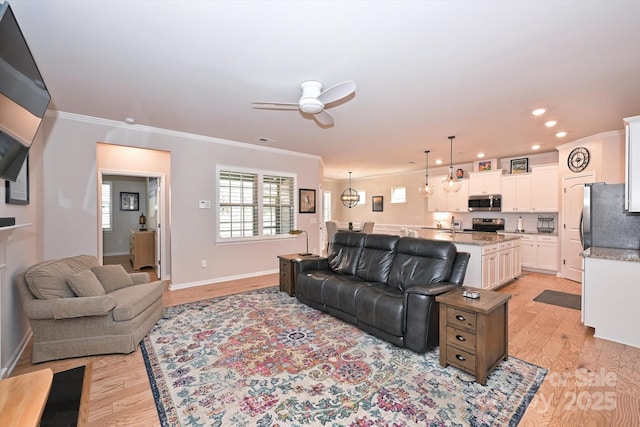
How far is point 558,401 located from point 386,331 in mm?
1308

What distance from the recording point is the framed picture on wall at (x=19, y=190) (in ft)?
8.07

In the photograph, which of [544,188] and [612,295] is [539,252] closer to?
[544,188]

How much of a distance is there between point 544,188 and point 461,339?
5344 millimetres

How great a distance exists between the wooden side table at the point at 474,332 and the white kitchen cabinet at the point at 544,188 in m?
4.78

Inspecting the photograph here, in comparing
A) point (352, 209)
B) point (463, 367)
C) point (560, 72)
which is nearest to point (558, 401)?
point (463, 367)

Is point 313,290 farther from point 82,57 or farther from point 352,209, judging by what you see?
point 352,209

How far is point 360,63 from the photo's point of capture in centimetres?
251

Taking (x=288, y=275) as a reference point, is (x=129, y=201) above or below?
above

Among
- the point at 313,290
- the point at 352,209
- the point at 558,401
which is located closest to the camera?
the point at 558,401

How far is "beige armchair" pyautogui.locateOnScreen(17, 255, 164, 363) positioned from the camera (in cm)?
253

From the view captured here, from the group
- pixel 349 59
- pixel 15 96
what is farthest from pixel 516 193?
pixel 15 96

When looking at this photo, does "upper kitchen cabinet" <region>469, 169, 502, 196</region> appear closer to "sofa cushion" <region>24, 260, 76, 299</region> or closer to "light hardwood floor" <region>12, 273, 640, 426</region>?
"light hardwood floor" <region>12, 273, 640, 426</region>

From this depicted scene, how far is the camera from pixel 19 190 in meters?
2.70

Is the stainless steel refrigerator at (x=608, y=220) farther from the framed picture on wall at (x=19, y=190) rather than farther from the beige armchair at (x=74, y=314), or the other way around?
the framed picture on wall at (x=19, y=190)
